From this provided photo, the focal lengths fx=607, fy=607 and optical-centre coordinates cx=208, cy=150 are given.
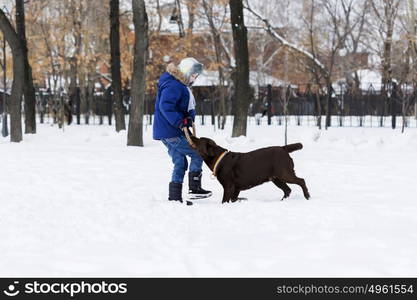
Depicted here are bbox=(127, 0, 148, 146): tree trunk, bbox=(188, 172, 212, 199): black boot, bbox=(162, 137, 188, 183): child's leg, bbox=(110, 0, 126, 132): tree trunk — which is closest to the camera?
bbox=(162, 137, 188, 183): child's leg

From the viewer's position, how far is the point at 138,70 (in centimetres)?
1578

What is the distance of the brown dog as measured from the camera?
7.04 m

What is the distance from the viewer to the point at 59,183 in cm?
888

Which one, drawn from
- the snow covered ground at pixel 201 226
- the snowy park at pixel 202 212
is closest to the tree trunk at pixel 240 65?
the snowy park at pixel 202 212

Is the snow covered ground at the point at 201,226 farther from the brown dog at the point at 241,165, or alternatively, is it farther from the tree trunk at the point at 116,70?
the tree trunk at the point at 116,70

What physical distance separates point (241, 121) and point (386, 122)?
1214 cm

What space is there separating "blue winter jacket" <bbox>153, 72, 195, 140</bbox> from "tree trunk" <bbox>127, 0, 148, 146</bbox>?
8729 millimetres

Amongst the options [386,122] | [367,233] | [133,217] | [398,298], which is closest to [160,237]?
[133,217]

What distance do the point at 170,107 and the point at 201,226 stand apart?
69.5 inches

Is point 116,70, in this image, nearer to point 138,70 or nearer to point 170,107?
point 138,70

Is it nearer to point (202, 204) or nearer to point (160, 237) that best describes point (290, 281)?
point (160, 237)

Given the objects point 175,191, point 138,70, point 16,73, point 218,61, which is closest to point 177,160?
point 175,191

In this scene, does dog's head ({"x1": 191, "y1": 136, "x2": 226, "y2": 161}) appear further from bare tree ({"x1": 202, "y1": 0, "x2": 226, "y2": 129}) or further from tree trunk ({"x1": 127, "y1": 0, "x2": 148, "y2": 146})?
bare tree ({"x1": 202, "y1": 0, "x2": 226, "y2": 129})

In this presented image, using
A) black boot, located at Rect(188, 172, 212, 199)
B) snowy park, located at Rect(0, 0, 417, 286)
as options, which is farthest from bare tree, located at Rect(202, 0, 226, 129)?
black boot, located at Rect(188, 172, 212, 199)
